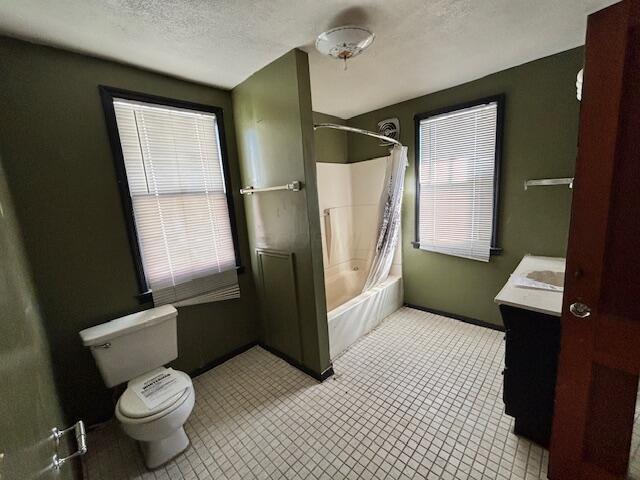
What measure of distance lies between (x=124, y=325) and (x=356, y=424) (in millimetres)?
1583

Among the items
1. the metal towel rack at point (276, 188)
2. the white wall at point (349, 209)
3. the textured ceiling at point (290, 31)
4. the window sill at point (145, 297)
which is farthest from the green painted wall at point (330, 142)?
the window sill at point (145, 297)

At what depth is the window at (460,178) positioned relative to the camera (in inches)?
90.6

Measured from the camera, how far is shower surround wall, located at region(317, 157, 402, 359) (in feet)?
9.37

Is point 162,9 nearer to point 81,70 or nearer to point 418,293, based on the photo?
point 81,70

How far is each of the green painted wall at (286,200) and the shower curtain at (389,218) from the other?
916 millimetres

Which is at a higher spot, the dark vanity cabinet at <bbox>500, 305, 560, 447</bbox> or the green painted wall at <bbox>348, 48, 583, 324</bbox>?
the green painted wall at <bbox>348, 48, 583, 324</bbox>

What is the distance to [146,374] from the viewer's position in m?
1.67

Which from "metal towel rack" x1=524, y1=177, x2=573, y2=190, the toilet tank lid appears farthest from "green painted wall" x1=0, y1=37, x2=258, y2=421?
"metal towel rack" x1=524, y1=177, x2=573, y2=190

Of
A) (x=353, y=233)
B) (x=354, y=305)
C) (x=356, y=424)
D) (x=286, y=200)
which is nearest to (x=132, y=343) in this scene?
(x=286, y=200)

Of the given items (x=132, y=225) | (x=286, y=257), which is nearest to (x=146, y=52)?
(x=132, y=225)

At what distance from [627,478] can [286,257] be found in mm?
2016

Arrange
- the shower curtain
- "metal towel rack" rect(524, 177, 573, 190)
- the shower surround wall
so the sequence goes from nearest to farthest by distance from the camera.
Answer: "metal towel rack" rect(524, 177, 573, 190), the shower curtain, the shower surround wall

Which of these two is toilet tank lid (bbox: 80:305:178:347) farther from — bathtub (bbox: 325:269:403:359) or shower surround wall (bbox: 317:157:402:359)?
shower surround wall (bbox: 317:157:402:359)

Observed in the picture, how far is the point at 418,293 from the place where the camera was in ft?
9.94
